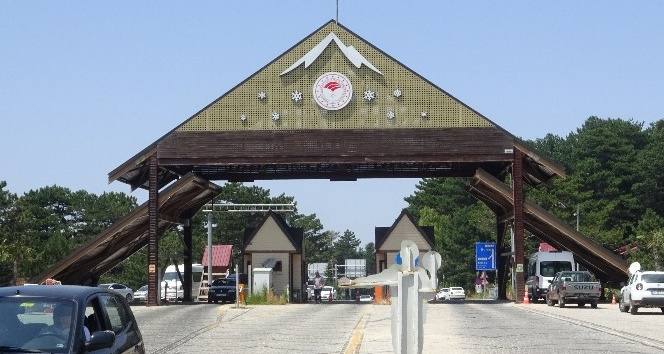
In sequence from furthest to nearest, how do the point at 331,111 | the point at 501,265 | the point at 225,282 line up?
the point at 225,282 → the point at 501,265 → the point at 331,111

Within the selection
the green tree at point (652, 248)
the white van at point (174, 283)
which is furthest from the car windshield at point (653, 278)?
the white van at point (174, 283)

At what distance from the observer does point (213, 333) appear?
29.5 meters

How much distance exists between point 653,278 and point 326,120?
19.5 m

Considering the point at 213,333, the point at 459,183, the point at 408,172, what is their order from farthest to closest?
the point at 459,183 < the point at 408,172 < the point at 213,333

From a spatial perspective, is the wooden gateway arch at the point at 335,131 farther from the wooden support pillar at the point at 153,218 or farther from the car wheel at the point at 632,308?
the car wheel at the point at 632,308

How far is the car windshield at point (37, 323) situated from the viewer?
35.6 feet

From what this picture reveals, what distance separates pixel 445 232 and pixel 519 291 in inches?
2927

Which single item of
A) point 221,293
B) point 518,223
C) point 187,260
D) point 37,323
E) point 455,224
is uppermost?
point 455,224

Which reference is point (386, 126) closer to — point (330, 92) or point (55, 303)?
point (330, 92)

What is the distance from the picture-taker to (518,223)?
5519 cm

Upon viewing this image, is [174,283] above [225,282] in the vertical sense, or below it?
below

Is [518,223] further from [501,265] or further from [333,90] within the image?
[333,90]

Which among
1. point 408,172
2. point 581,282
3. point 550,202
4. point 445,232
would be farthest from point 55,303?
point 445,232

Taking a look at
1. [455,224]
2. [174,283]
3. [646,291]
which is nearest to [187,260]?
[174,283]
